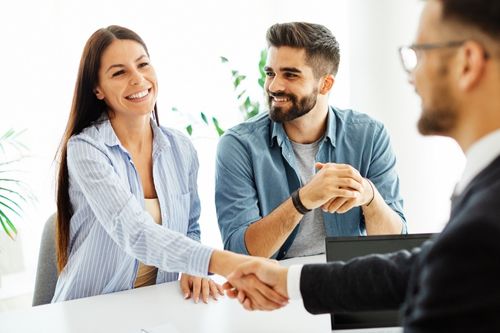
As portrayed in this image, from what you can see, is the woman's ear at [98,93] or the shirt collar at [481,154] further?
the woman's ear at [98,93]

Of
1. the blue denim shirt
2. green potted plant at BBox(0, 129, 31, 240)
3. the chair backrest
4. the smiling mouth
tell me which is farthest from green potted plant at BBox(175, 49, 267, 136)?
the chair backrest

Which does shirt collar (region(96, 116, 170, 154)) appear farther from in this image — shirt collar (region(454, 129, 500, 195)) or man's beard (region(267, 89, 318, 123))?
shirt collar (region(454, 129, 500, 195))

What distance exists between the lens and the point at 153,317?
176 cm

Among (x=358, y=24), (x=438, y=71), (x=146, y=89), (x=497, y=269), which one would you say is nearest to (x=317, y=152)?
(x=146, y=89)

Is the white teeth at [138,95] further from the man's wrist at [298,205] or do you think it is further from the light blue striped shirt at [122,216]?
the man's wrist at [298,205]

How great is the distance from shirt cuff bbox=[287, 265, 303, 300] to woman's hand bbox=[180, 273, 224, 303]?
496 mm

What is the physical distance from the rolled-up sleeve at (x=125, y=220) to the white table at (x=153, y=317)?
0.12 m

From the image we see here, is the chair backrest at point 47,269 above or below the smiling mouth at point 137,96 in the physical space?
below

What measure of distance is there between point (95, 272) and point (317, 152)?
0.96 metres

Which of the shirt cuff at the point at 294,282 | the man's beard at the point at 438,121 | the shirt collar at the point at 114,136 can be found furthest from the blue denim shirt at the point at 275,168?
the man's beard at the point at 438,121

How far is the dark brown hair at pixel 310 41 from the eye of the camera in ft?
8.18

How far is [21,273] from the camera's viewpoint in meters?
3.50

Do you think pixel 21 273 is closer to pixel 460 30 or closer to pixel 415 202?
pixel 415 202

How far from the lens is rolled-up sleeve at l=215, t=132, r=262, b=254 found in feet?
Result: 7.57
